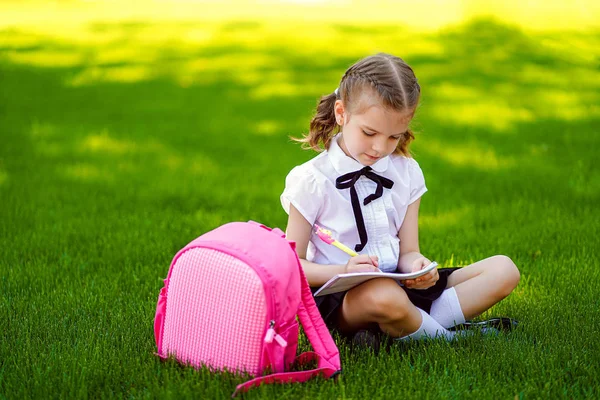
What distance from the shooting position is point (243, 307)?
267 centimetres

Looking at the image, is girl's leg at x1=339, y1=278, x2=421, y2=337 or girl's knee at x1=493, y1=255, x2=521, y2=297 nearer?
girl's leg at x1=339, y1=278, x2=421, y2=337

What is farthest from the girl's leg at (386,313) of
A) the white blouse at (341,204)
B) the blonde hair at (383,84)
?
the blonde hair at (383,84)

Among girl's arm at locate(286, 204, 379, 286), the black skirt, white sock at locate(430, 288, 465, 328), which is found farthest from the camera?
white sock at locate(430, 288, 465, 328)

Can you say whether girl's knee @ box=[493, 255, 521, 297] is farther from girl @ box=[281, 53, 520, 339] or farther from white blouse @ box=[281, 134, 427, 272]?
white blouse @ box=[281, 134, 427, 272]

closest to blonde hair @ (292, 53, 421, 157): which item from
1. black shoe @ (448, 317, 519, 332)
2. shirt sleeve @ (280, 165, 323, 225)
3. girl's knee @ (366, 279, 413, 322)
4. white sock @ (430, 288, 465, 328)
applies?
shirt sleeve @ (280, 165, 323, 225)

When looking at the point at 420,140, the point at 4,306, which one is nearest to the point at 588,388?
the point at 4,306

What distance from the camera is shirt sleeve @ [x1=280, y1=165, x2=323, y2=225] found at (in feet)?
10.4

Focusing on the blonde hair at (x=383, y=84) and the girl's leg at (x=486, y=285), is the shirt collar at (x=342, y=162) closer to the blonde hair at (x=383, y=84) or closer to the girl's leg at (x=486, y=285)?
the blonde hair at (x=383, y=84)

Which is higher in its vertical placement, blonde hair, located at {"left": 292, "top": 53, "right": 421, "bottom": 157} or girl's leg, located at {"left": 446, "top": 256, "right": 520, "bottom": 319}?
blonde hair, located at {"left": 292, "top": 53, "right": 421, "bottom": 157}

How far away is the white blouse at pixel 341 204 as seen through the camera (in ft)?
10.5

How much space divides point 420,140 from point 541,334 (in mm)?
4361

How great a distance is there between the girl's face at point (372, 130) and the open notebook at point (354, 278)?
0.50 metres

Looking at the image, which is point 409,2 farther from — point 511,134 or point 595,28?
point 511,134

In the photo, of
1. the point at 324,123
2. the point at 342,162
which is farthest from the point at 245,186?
the point at 342,162
